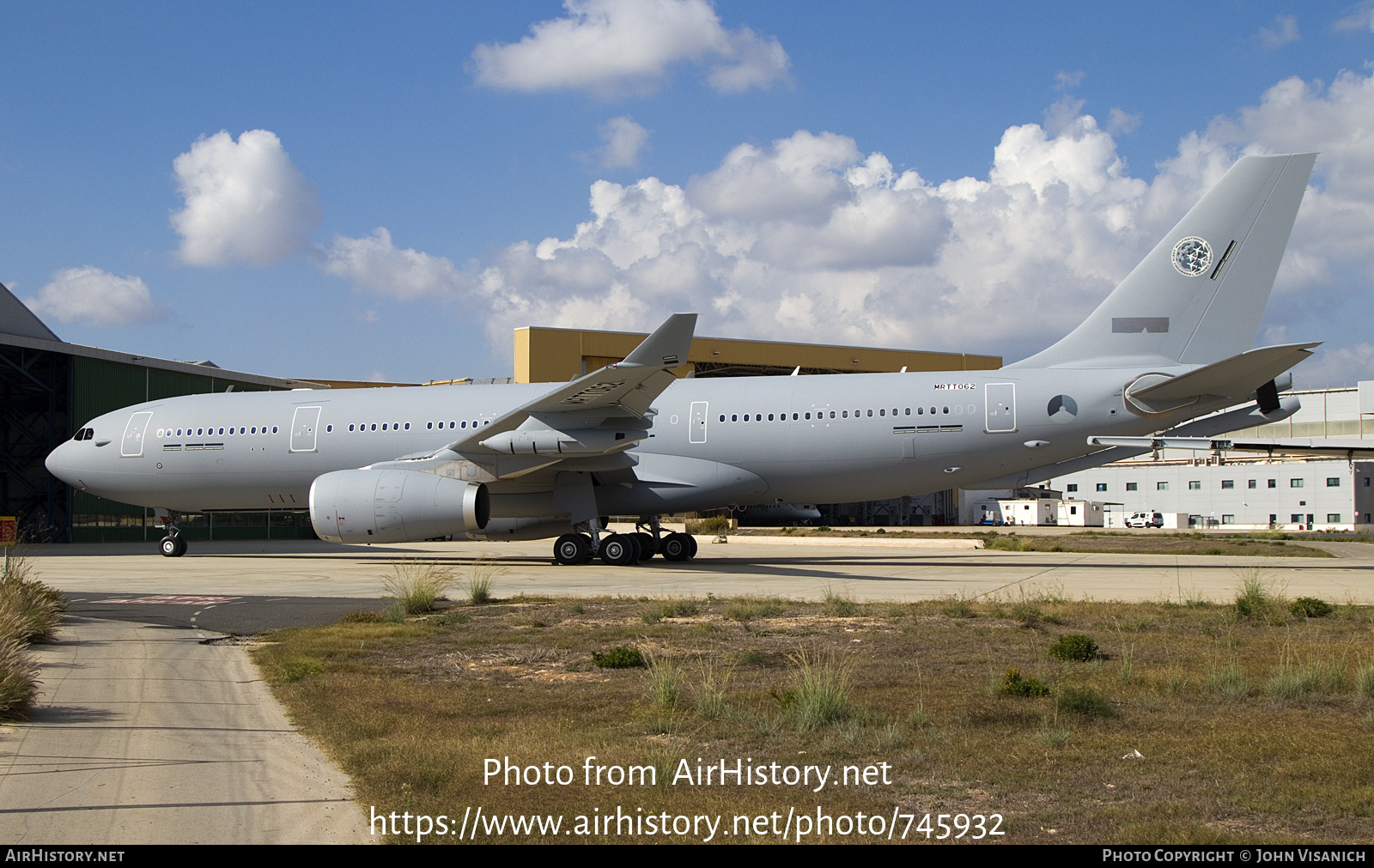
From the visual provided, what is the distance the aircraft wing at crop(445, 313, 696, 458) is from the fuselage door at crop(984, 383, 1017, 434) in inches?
237

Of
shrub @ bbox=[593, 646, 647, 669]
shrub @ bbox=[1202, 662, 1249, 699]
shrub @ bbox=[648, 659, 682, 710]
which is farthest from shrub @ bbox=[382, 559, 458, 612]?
shrub @ bbox=[1202, 662, 1249, 699]

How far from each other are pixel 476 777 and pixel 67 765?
207cm

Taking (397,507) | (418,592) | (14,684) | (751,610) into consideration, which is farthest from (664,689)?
(397,507)

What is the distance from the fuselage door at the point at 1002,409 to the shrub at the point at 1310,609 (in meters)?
7.92

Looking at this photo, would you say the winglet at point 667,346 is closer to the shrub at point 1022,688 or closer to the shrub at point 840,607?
the shrub at point 840,607

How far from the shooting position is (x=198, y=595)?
559 inches

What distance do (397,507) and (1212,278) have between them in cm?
1509

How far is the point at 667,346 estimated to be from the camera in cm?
1653

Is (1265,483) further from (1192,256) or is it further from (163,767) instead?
(163,767)

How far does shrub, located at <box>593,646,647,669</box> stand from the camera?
26.9 ft

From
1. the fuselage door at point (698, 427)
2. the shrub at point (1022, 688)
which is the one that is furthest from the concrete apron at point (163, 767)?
the fuselage door at point (698, 427)

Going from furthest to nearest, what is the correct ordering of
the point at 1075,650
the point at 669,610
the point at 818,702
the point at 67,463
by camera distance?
1. the point at 67,463
2. the point at 669,610
3. the point at 1075,650
4. the point at 818,702
